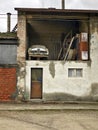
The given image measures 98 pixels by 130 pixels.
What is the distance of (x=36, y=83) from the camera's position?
80.5 ft

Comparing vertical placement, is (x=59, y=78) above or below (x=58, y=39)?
below

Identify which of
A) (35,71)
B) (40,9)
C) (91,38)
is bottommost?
(35,71)

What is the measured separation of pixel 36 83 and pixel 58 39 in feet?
16.7

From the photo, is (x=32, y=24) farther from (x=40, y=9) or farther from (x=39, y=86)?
(x=39, y=86)

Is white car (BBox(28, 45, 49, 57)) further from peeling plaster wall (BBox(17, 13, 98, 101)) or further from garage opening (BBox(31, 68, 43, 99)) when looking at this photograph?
garage opening (BBox(31, 68, 43, 99))

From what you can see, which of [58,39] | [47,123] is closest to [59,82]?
[58,39]

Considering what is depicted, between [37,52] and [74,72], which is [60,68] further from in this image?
[37,52]

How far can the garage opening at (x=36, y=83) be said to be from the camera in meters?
24.5

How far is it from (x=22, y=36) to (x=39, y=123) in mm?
11274

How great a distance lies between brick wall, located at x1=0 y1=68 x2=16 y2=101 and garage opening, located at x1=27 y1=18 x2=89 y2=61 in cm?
179

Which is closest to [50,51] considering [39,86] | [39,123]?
[39,86]

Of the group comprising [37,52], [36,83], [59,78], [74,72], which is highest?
[37,52]

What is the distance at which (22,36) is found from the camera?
963 inches

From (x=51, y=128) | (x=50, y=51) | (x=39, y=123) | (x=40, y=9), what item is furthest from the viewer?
(x=50, y=51)
